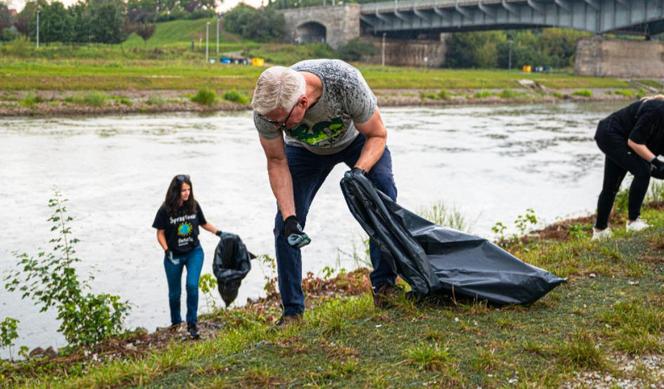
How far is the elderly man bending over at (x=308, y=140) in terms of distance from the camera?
4.65 m

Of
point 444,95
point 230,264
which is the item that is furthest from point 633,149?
point 444,95

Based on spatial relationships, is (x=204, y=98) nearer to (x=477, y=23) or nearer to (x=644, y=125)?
(x=644, y=125)

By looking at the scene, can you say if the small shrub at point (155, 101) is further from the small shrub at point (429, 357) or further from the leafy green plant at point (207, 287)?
the small shrub at point (429, 357)

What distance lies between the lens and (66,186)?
609 inches

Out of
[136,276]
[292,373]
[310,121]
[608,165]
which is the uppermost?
[310,121]

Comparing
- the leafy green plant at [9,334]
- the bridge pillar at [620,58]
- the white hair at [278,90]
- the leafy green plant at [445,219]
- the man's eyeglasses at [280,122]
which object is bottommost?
the leafy green plant at [9,334]

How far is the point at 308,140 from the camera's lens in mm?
5328

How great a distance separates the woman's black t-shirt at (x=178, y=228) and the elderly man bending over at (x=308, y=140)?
1952 millimetres

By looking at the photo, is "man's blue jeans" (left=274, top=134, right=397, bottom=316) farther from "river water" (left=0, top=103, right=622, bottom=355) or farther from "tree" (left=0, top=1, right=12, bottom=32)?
"tree" (left=0, top=1, right=12, bottom=32)

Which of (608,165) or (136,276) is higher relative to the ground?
(608,165)

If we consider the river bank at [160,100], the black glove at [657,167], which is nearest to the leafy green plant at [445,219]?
the black glove at [657,167]

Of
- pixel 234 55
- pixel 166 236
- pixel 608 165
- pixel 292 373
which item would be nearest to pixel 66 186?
pixel 166 236

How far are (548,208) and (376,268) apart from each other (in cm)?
936

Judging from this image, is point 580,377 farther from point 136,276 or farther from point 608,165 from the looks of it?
point 136,276
